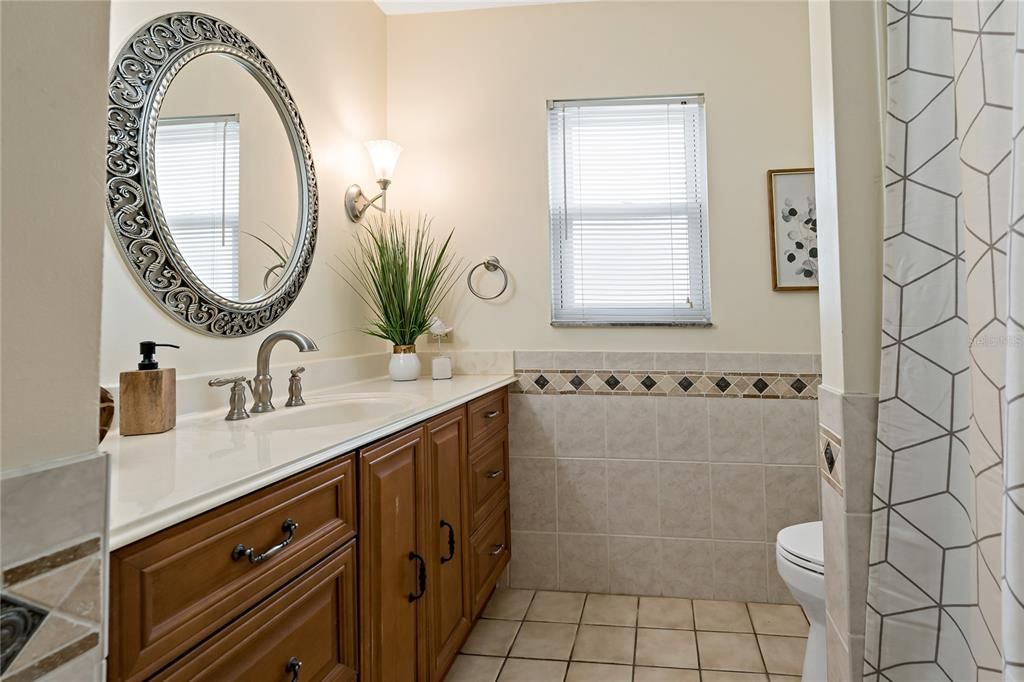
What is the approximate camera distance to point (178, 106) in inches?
56.1

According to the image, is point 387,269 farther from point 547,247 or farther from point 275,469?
point 275,469

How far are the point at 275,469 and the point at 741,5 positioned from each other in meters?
2.65

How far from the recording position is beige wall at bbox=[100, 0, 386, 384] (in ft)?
4.21

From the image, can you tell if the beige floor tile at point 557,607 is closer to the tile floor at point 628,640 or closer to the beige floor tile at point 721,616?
the tile floor at point 628,640

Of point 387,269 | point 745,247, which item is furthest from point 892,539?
point 387,269

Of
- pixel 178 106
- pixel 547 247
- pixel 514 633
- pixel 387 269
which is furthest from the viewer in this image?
pixel 547 247

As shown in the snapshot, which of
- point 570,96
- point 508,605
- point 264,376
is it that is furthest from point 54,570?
point 570,96

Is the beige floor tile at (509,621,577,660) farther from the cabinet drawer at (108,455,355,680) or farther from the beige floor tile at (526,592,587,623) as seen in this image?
the cabinet drawer at (108,455,355,680)

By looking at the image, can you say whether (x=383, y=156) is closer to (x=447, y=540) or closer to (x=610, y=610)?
(x=447, y=540)

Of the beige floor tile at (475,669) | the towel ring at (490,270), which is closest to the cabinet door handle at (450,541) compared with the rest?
the beige floor tile at (475,669)

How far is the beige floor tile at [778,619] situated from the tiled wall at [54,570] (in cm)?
225

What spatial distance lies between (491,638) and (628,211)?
1.86 metres

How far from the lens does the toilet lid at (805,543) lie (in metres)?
1.55

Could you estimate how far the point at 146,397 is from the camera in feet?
3.97
